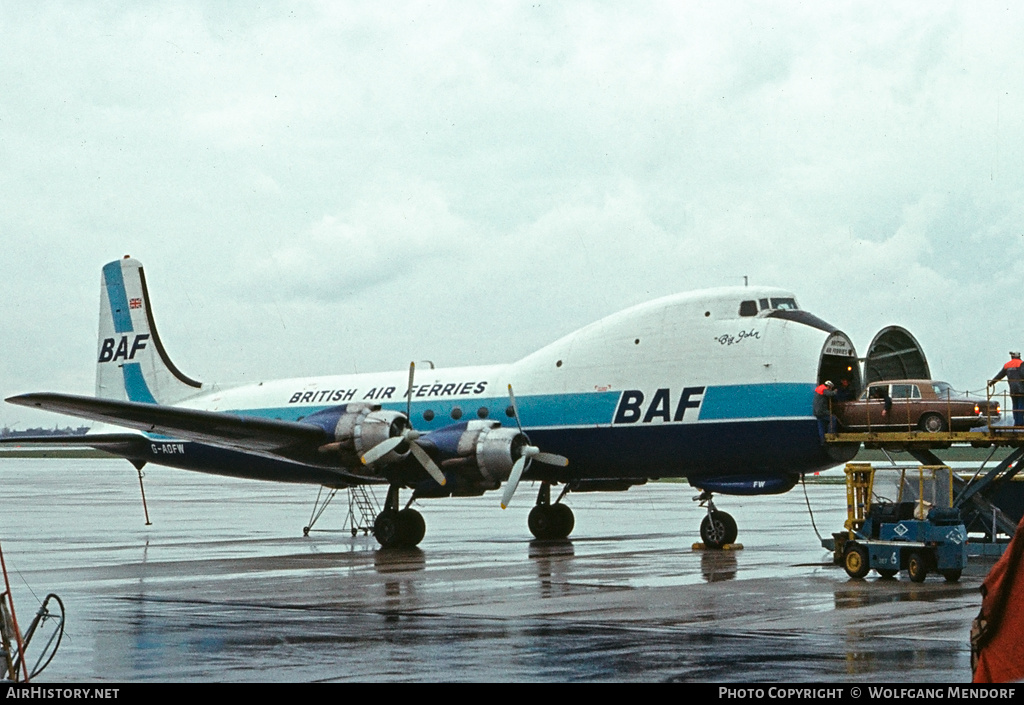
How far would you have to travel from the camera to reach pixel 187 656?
11.4 meters

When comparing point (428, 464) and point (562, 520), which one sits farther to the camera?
point (562, 520)

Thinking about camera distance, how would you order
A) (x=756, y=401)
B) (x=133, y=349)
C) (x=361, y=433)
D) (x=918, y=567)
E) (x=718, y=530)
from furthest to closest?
(x=133, y=349) → (x=361, y=433) → (x=718, y=530) → (x=756, y=401) → (x=918, y=567)

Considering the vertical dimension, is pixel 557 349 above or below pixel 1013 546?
above

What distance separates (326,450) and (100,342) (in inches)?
500

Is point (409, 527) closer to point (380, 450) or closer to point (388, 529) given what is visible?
point (388, 529)

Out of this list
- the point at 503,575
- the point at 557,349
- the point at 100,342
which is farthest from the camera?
the point at 100,342

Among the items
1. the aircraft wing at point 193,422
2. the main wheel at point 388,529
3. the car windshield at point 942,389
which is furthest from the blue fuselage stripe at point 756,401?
the aircraft wing at point 193,422

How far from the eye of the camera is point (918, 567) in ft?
58.5

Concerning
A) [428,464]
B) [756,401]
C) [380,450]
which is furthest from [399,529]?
[756,401]

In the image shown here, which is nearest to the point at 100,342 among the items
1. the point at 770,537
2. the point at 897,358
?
the point at 770,537

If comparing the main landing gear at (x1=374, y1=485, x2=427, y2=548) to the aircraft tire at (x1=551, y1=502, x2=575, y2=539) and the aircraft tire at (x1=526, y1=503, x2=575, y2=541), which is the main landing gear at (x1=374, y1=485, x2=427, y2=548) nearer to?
the aircraft tire at (x1=526, y1=503, x2=575, y2=541)

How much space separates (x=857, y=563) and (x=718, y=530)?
581cm

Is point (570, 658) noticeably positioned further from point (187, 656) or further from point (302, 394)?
point (302, 394)

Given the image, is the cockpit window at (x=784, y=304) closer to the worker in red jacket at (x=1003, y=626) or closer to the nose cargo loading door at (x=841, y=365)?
the nose cargo loading door at (x=841, y=365)
